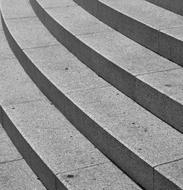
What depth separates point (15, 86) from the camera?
6.71 metres

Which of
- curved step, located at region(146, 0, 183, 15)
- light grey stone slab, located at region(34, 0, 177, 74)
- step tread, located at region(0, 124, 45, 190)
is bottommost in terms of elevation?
step tread, located at region(0, 124, 45, 190)

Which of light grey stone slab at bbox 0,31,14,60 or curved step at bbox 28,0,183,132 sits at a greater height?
curved step at bbox 28,0,183,132

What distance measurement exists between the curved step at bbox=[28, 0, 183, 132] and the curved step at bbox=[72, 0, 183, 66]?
77 mm

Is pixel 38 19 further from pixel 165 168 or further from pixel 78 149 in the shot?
pixel 165 168

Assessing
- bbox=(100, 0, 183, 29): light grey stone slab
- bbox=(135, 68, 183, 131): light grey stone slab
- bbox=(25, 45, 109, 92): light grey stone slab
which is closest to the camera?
bbox=(135, 68, 183, 131): light grey stone slab

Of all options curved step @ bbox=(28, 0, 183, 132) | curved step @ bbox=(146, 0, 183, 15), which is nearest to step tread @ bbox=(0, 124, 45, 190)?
curved step @ bbox=(28, 0, 183, 132)

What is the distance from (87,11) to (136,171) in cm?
369

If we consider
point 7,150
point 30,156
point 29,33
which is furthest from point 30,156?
point 29,33

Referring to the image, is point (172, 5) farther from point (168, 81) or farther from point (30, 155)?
point (30, 155)

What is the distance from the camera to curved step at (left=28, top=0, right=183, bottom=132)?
5156mm

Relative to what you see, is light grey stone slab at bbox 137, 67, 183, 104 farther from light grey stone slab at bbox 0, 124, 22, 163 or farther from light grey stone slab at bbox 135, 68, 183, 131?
light grey stone slab at bbox 0, 124, 22, 163

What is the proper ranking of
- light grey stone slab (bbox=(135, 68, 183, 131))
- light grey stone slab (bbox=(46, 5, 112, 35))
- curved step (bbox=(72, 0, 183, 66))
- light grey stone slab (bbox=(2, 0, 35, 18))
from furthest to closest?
1. light grey stone slab (bbox=(2, 0, 35, 18))
2. light grey stone slab (bbox=(46, 5, 112, 35))
3. curved step (bbox=(72, 0, 183, 66))
4. light grey stone slab (bbox=(135, 68, 183, 131))

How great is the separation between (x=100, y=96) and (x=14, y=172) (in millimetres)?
1101

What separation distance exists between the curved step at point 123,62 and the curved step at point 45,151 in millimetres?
640
